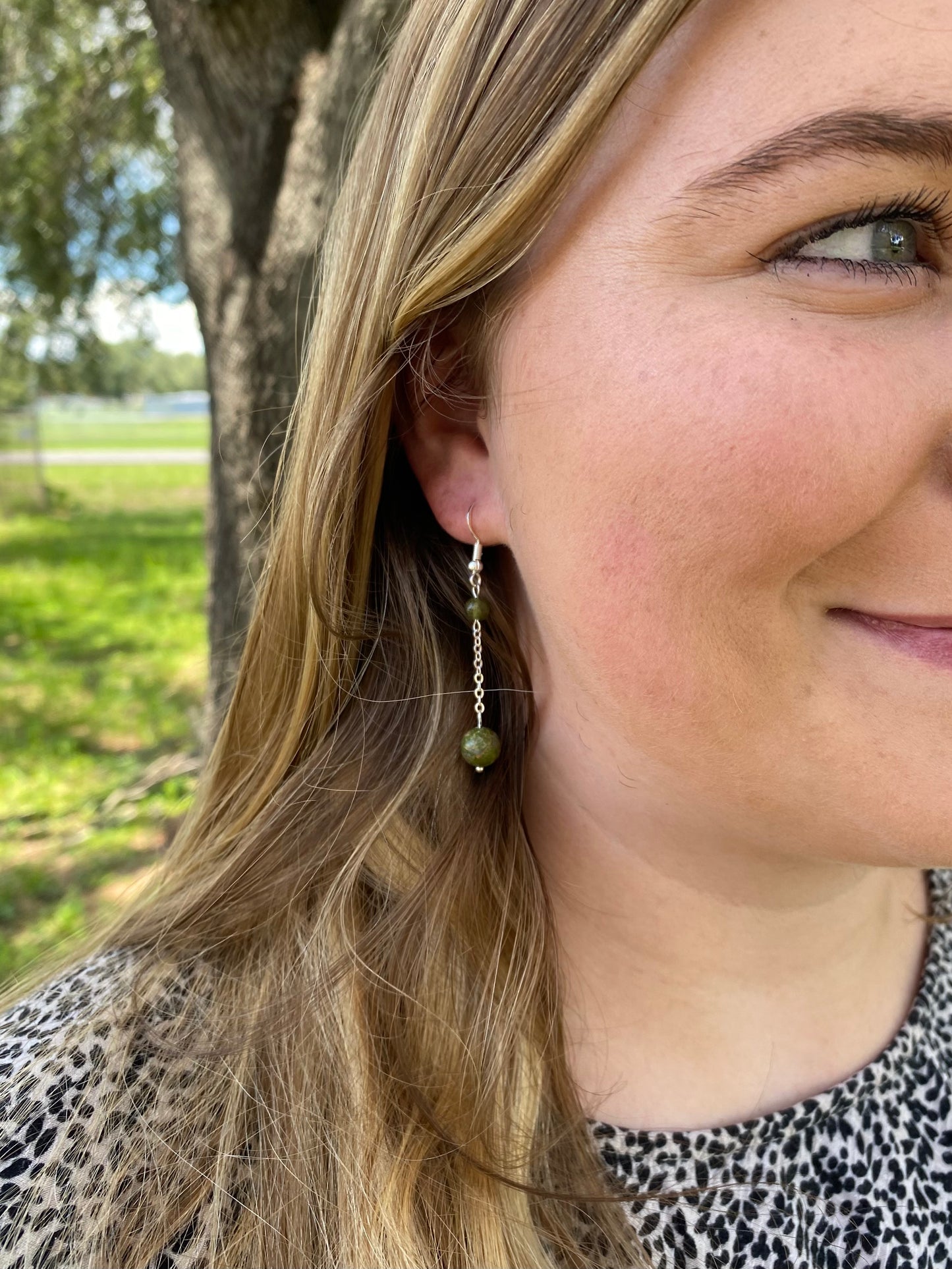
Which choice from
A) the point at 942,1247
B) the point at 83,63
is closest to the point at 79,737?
the point at 83,63

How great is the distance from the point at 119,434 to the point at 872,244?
44651mm

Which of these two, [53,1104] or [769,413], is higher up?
[769,413]

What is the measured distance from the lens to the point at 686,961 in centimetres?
139

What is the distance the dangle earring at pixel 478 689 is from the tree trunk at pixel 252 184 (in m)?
1.06

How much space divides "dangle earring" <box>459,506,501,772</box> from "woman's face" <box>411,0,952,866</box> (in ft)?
0.72

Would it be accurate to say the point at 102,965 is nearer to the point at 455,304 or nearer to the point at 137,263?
the point at 455,304

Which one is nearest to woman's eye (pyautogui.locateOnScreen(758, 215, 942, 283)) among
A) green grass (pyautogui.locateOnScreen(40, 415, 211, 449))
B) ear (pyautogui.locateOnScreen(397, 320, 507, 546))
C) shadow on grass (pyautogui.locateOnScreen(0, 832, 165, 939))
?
ear (pyautogui.locateOnScreen(397, 320, 507, 546))

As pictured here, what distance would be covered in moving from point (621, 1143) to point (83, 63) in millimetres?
4977

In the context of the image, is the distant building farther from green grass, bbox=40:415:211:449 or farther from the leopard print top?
the leopard print top

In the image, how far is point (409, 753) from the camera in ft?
4.75

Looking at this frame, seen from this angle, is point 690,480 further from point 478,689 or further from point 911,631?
point 478,689

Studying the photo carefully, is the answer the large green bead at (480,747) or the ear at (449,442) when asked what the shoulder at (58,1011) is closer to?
the large green bead at (480,747)

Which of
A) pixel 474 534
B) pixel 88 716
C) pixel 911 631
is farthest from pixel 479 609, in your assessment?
pixel 88 716

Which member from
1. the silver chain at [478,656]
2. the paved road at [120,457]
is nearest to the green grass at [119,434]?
the paved road at [120,457]
